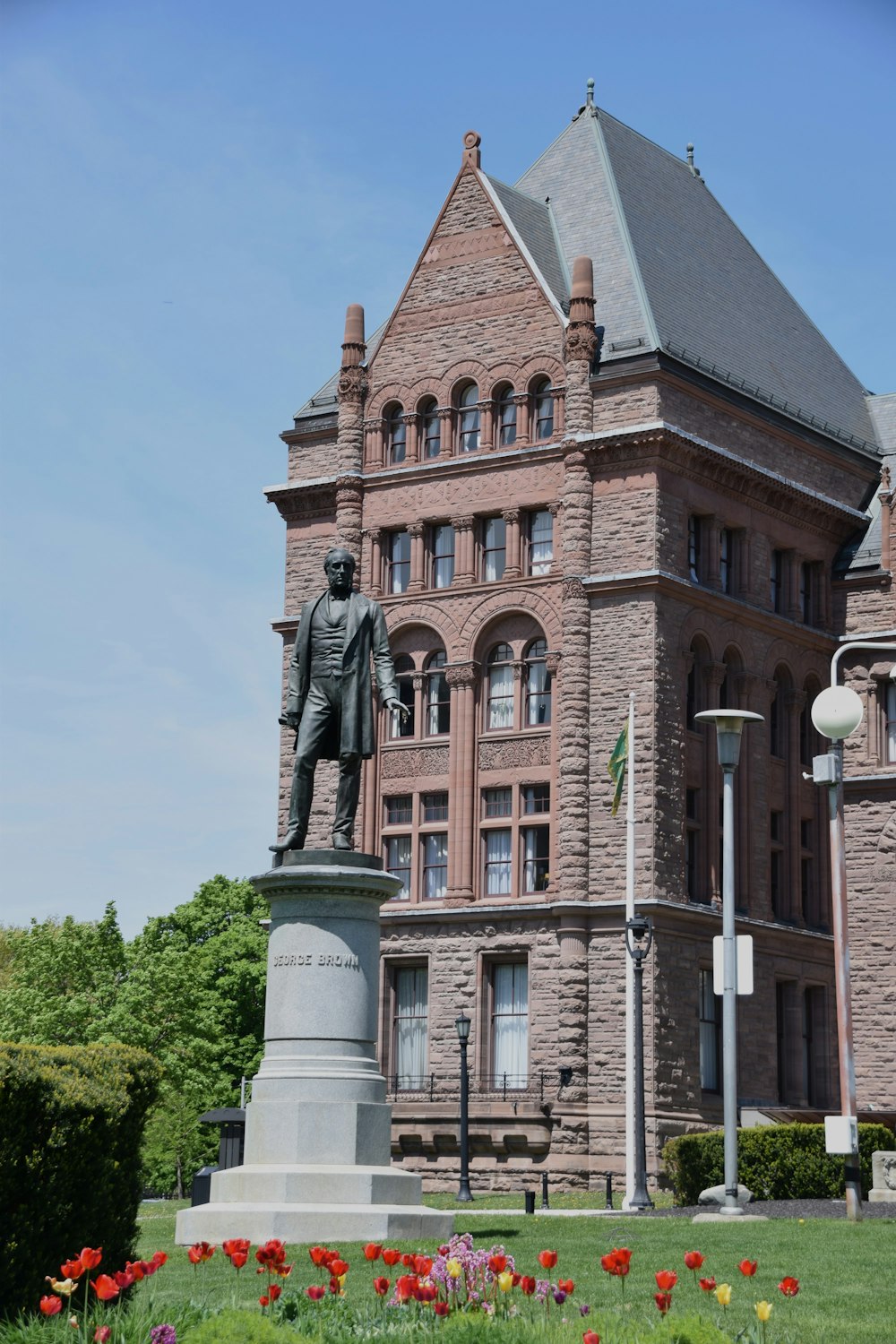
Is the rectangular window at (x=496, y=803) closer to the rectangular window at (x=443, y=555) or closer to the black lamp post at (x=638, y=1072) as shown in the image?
the rectangular window at (x=443, y=555)

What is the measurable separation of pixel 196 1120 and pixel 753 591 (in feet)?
122

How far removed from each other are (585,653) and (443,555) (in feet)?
18.3

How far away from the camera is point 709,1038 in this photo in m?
48.5

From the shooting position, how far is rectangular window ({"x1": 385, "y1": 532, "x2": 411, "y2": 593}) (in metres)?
52.7

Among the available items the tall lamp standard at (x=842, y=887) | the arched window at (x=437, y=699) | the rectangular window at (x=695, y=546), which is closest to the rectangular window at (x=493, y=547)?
the arched window at (x=437, y=699)

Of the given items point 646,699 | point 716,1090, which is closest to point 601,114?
point 646,699

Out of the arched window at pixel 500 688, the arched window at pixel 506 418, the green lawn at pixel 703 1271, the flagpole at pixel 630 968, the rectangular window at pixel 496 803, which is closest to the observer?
the green lawn at pixel 703 1271

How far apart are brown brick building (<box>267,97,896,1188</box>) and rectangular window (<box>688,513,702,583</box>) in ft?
0.54

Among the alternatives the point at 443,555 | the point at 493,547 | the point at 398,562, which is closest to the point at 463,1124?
the point at 493,547

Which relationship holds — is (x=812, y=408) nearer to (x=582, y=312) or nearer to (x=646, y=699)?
(x=582, y=312)

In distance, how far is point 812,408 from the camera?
189ft

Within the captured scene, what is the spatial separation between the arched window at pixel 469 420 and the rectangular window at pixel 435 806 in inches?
353

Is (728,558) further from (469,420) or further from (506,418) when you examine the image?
(469,420)

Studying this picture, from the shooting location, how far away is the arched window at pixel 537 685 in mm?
49844
